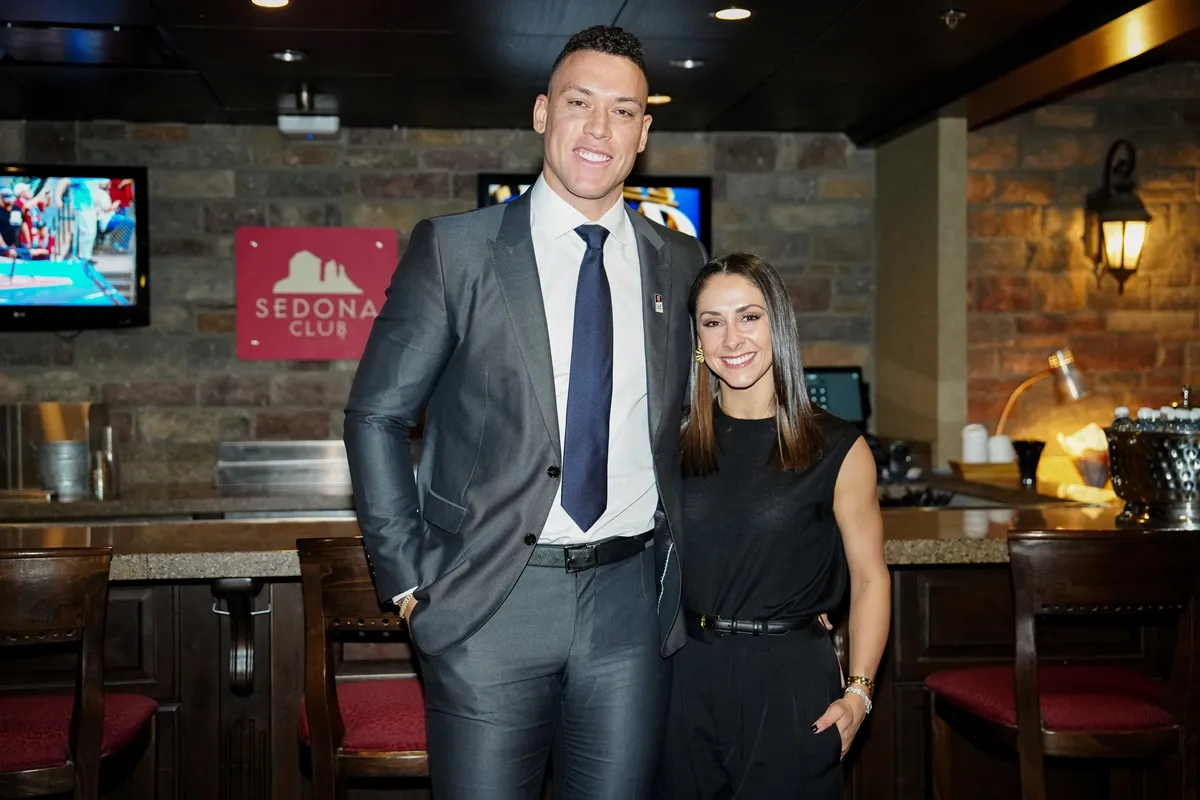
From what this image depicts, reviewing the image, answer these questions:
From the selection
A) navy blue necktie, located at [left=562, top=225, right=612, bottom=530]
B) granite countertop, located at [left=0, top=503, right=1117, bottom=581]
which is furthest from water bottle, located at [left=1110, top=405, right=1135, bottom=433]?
navy blue necktie, located at [left=562, top=225, right=612, bottom=530]

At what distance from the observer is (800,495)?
194 centimetres

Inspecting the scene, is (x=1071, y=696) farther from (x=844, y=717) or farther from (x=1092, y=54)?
(x=1092, y=54)

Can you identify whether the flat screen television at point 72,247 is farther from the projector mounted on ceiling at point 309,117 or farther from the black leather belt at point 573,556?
the black leather belt at point 573,556

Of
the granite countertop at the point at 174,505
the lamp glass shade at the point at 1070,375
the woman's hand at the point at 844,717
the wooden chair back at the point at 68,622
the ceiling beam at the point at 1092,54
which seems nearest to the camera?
the woman's hand at the point at 844,717

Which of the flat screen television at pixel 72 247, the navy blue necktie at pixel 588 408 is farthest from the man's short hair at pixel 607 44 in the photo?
the flat screen television at pixel 72 247

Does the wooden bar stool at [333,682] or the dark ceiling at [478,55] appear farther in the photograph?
the dark ceiling at [478,55]

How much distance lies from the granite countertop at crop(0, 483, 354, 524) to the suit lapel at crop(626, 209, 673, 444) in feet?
10.6

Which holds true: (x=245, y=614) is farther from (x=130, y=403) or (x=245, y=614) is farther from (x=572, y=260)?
→ (x=130, y=403)

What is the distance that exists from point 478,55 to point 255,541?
2063 millimetres

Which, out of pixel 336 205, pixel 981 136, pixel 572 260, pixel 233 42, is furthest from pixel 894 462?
pixel 572 260

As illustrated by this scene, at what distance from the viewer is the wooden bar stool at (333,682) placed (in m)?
2.19

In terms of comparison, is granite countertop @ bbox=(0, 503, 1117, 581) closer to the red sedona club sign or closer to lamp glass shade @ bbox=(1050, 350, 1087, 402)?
lamp glass shade @ bbox=(1050, 350, 1087, 402)

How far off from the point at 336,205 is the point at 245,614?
3.05m

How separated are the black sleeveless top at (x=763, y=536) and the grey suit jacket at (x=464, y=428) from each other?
83 mm
